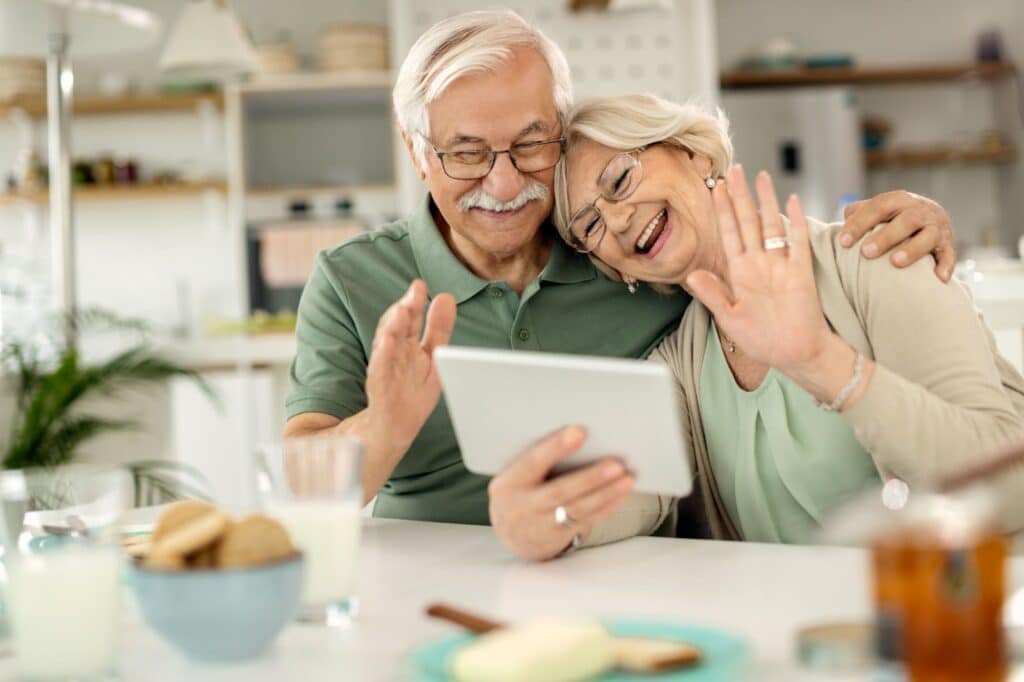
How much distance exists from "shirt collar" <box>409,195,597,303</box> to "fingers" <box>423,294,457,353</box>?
401 millimetres

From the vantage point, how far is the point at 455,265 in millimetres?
1887

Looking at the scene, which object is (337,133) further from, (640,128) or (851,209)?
(851,209)

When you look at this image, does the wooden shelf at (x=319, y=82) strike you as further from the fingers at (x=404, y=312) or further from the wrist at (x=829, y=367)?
the wrist at (x=829, y=367)

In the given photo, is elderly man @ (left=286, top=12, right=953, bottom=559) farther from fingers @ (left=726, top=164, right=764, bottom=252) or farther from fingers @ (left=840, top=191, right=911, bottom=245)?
fingers @ (left=726, top=164, right=764, bottom=252)

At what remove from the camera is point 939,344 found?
1.41 meters

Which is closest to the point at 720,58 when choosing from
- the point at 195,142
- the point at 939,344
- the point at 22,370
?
the point at 195,142

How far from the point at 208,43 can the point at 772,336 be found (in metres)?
2.96

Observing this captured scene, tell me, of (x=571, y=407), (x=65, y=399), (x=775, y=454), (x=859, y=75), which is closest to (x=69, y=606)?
(x=571, y=407)

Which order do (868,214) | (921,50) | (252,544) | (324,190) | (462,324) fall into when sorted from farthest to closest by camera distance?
(921,50)
(324,190)
(462,324)
(868,214)
(252,544)

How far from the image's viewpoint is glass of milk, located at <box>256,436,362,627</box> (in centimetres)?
99

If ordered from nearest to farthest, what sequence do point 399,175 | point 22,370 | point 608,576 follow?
1. point 608,576
2. point 22,370
3. point 399,175

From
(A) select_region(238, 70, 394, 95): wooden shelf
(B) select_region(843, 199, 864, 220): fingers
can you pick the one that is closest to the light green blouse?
(B) select_region(843, 199, 864, 220): fingers

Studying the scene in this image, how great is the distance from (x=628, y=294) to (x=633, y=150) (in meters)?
0.29

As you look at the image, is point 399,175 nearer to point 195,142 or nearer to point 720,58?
point 195,142
